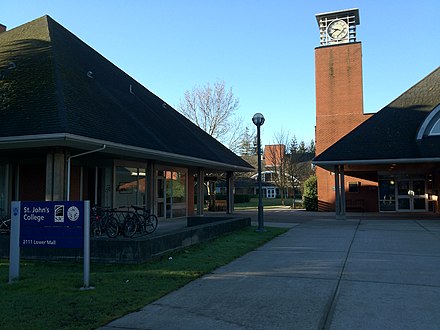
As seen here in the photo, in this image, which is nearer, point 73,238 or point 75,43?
point 73,238

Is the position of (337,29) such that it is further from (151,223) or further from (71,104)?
(71,104)

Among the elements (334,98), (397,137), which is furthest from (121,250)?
(334,98)

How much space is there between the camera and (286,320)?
507 centimetres

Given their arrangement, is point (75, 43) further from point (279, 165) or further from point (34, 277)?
point (279, 165)

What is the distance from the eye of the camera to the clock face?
3039 cm

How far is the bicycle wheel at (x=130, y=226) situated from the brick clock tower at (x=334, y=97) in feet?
63.6

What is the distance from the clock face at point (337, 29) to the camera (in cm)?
3039

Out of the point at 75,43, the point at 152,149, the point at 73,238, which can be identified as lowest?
the point at 73,238

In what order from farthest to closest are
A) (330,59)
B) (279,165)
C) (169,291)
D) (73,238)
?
(279,165)
(330,59)
(73,238)
(169,291)

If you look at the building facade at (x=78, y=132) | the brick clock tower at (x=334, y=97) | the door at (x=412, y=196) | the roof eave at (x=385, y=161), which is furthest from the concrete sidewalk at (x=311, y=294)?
the brick clock tower at (x=334, y=97)

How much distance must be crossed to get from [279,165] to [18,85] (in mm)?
31703

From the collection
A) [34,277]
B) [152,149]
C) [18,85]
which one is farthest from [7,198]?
[34,277]

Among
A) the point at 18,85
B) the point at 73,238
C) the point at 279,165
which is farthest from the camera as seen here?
the point at 279,165

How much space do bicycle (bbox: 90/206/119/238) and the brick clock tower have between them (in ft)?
65.4
